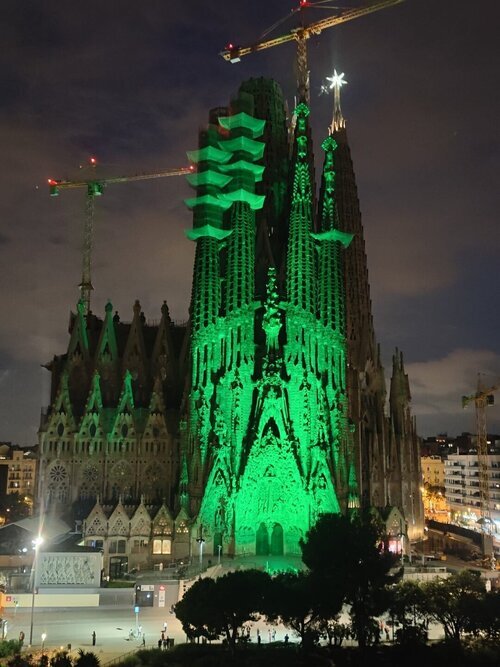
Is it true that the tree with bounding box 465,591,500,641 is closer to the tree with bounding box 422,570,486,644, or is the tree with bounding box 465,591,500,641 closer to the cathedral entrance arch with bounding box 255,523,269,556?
the tree with bounding box 422,570,486,644

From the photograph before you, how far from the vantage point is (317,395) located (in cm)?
6788

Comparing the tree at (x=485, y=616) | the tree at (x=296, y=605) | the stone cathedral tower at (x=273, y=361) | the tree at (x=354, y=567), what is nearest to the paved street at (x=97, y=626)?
the tree at (x=296, y=605)

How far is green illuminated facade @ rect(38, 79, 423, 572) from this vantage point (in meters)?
64.4

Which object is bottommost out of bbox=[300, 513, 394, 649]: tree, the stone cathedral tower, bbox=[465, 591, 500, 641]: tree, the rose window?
bbox=[465, 591, 500, 641]: tree

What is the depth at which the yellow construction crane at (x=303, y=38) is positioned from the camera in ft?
286

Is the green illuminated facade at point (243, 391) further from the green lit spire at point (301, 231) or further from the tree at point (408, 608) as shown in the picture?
the tree at point (408, 608)

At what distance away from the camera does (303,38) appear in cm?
9169

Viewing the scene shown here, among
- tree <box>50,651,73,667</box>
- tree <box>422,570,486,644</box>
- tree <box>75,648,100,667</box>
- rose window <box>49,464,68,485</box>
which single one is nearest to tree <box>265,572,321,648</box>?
tree <box>422,570,486,644</box>

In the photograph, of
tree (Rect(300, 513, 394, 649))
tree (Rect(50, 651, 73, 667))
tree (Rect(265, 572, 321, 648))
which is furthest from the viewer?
tree (Rect(300, 513, 394, 649))

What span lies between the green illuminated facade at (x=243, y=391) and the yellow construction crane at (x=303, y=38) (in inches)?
163

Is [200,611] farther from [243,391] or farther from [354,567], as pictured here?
[243,391]

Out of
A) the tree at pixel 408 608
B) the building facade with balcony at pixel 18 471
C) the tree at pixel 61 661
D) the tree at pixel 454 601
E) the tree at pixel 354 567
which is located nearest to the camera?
the tree at pixel 61 661

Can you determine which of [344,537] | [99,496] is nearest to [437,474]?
[99,496]

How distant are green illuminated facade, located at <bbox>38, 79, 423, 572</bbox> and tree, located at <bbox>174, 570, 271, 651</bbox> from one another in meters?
28.9
